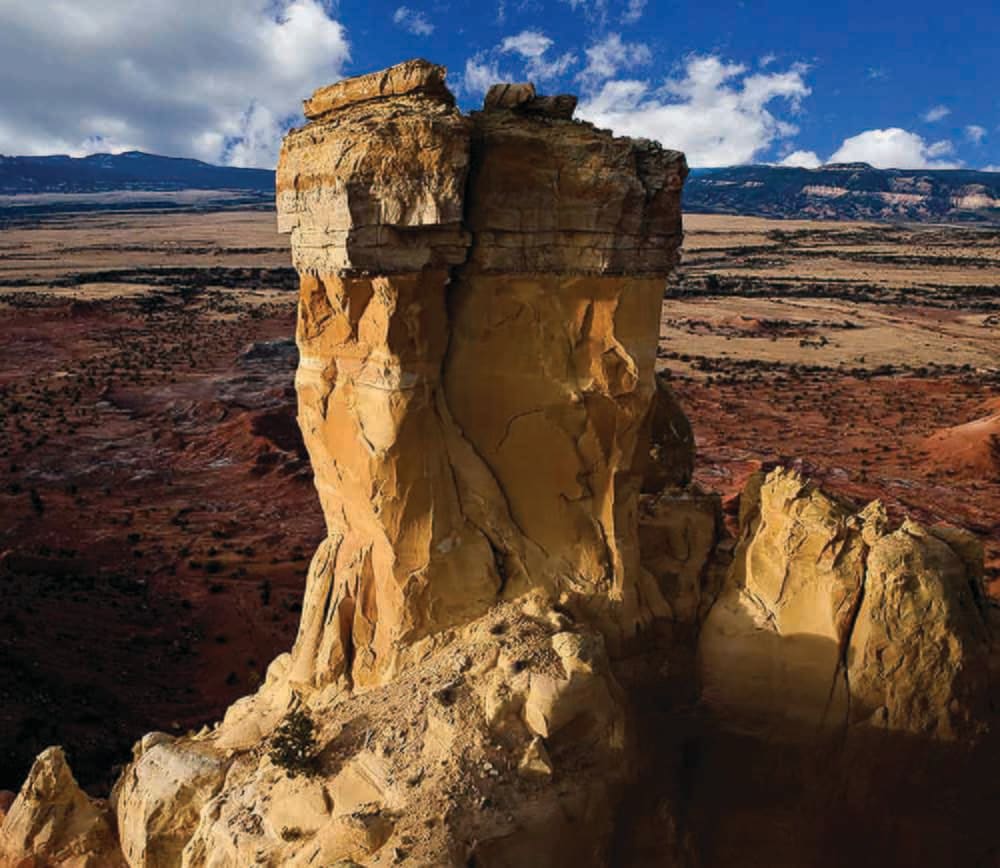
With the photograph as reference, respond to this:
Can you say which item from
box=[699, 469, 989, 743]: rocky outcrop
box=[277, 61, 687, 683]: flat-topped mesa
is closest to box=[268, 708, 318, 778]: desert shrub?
box=[277, 61, 687, 683]: flat-topped mesa

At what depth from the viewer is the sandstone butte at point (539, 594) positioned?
8.37 metres

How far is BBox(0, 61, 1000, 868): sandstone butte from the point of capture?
8367 mm

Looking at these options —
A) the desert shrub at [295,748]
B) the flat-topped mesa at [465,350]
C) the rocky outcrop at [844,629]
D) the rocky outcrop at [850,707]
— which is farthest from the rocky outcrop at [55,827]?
the rocky outcrop at [844,629]

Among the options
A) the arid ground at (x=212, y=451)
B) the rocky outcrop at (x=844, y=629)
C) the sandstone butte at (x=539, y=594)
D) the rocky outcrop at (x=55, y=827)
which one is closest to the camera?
the sandstone butte at (x=539, y=594)

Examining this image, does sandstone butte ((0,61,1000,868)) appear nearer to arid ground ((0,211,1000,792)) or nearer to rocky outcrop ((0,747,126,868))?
rocky outcrop ((0,747,126,868))

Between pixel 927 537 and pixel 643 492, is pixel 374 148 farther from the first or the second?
pixel 927 537

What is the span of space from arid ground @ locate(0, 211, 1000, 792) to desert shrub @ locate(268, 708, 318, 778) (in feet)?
32.5

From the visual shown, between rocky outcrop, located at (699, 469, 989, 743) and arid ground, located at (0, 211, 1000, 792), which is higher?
rocky outcrop, located at (699, 469, 989, 743)

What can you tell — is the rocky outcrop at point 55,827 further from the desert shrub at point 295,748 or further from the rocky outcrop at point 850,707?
the rocky outcrop at point 850,707

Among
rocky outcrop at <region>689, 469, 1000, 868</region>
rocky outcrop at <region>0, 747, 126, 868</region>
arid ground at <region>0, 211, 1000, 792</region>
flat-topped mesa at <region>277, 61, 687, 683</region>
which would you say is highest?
flat-topped mesa at <region>277, 61, 687, 683</region>

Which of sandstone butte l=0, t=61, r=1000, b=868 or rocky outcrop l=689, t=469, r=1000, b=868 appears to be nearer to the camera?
sandstone butte l=0, t=61, r=1000, b=868

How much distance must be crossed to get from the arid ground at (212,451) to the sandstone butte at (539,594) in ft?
30.6

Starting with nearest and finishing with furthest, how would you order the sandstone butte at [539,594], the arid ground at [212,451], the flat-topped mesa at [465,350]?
1. the sandstone butte at [539,594]
2. the flat-topped mesa at [465,350]
3. the arid ground at [212,451]

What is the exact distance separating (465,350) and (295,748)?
15.8 ft
